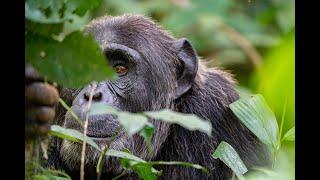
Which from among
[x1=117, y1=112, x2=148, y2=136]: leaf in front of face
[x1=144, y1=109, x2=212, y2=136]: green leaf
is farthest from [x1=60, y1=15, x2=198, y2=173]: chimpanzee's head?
[x1=117, y1=112, x2=148, y2=136]: leaf in front of face

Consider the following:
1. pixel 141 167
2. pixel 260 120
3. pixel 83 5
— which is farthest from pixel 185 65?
pixel 83 5

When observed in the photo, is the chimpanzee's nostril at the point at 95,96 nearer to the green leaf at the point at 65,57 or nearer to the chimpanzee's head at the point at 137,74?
the chimpanzee's head at the point at 137,74

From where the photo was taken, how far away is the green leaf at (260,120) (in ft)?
16.4

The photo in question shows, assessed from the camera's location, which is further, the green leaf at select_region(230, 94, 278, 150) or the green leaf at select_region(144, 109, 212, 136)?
the green leaf at select_region(230, 94, 278, 150)

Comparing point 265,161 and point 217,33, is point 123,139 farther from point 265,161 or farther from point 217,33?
point 217,33

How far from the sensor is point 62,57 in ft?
13.2

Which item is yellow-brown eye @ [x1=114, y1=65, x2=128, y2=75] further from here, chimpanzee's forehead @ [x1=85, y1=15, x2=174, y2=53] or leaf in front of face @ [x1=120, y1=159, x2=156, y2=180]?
leaf in front of face @ [x1=120, y1=159, x2=156, y2=180]

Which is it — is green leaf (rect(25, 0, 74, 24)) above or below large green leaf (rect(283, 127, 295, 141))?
above

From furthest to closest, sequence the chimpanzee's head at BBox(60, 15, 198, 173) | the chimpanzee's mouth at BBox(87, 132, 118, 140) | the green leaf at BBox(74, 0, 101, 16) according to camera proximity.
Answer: the chimpanzee's head at BBox(60, 15, 198, 173)
the chimpanzee's mouth at BBox(87, 132, 118, 140)
the green leaf at BBox(74, 0, 101, 16)

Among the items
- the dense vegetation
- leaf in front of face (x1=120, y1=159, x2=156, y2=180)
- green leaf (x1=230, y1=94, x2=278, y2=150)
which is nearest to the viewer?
the dense vegetation

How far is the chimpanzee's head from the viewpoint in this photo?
6.11m

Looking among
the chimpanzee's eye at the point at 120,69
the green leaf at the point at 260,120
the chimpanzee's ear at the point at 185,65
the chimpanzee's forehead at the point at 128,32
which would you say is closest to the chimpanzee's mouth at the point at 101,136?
the chimpanzee's eye at the point at 120,69
